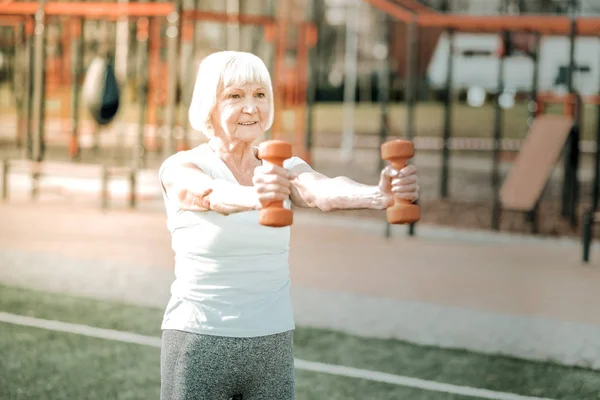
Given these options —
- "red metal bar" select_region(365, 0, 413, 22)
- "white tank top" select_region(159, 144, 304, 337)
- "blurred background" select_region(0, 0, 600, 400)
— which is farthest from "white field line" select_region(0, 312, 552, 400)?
"red metal bar" select_region(365, 0, 413, 22)

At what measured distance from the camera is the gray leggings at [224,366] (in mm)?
3195

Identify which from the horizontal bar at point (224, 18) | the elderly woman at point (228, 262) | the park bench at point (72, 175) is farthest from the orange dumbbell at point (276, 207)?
the horizontal bar at point (224, 18)

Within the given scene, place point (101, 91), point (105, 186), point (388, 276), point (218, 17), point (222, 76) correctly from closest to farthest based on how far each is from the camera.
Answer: point (222, 76) → point (388, 276) → point (105, 186) → point (101, 91) → point (218, 17)

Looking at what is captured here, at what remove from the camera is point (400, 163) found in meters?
2.61

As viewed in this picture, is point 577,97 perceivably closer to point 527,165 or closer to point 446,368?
point 527,165

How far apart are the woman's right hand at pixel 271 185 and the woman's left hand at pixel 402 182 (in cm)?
23

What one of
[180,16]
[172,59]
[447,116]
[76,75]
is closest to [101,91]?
[76,75]

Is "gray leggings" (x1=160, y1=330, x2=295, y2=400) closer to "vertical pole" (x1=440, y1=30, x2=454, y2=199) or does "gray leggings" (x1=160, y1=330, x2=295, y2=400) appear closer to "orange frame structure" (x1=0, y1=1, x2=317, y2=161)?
"orange frame structure" (x1=0, y1=1, x2=317, y2=161)

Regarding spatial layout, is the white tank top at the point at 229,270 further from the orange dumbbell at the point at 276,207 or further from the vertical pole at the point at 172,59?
the vertical pole at the point at 172,59

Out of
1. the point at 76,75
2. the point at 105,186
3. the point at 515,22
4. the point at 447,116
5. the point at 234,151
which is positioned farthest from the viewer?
the point at 76,75

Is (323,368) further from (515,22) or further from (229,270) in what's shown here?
(515,22)

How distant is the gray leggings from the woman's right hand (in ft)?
2.37

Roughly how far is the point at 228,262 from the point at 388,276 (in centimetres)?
680

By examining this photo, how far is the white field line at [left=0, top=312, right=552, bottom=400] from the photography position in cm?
647
